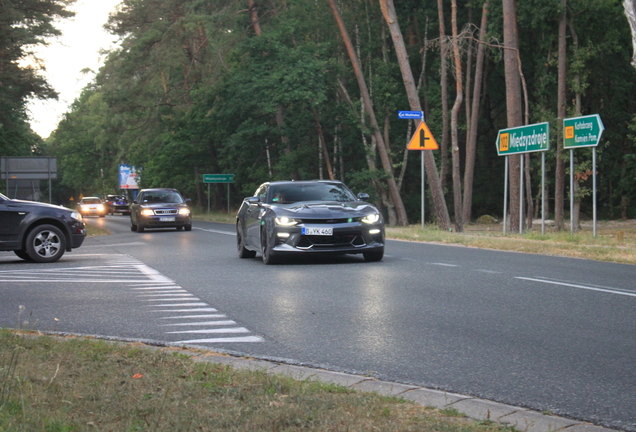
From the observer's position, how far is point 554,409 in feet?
16.6

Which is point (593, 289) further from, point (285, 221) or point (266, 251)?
point (266, 251)

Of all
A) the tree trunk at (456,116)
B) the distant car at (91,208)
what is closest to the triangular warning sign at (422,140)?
the tree trunk at (456,116)

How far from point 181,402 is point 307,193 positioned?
37.6 feet

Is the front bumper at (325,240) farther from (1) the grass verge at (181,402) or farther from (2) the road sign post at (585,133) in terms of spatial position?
(2) the road sign post at (585,133)

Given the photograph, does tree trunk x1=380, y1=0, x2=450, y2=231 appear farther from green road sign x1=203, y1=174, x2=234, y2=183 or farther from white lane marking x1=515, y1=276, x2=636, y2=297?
green road sign x1=203, y1=174, x2=234, y2=183

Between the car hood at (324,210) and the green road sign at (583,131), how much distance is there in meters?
9.17

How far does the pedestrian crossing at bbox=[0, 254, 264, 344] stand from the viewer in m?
7.79

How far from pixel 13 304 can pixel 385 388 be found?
597 centimetres

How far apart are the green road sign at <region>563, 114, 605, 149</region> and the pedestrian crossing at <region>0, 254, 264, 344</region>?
461 inches

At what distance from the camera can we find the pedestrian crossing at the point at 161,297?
7791 mm

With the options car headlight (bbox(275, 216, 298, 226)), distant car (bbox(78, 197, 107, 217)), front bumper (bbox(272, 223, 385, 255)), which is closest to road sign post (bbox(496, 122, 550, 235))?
front bumper (bbox(272, 223, 385, 255))

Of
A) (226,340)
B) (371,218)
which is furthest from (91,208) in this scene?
(226,340)

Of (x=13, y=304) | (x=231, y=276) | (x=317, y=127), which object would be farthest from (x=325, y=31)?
(x=13, y=304)

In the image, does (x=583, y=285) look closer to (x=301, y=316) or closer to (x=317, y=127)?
(x=301, y=316)
